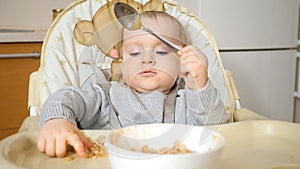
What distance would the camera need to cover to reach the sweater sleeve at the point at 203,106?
2.16 feet

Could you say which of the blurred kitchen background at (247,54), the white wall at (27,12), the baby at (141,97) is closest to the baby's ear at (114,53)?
the baby at (141,97)

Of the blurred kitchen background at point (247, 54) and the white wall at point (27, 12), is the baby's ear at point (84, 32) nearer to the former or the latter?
the blurred kitchen background at point (247, 54)

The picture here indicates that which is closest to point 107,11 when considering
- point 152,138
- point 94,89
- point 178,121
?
point 94,89

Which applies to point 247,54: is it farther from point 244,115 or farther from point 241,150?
point 241,150

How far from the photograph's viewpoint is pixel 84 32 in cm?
100

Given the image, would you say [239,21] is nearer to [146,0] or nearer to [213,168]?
[146,0]

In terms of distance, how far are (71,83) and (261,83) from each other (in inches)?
36.9

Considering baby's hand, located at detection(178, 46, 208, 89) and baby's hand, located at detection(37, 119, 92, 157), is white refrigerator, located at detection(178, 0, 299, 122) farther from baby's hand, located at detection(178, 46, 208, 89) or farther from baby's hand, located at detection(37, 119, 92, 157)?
baby's hand, located at detection(37, 119, 92, 157)

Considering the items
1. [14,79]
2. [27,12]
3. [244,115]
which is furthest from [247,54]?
[27,12]

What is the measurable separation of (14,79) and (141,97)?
101cm

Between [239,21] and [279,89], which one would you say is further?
[279,89]

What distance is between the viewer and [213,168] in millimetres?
440

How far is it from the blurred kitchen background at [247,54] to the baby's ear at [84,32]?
0.51 metres

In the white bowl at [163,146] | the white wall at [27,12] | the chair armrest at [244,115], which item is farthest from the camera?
the white wall at [27,12]
